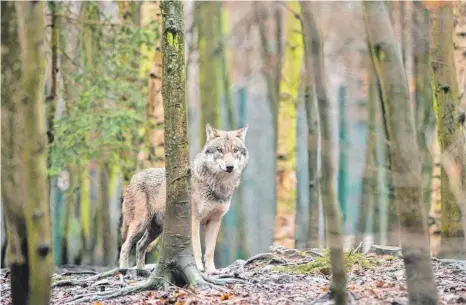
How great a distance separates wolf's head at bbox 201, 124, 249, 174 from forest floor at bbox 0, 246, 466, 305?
1303 mm

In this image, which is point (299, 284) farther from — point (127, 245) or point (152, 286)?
point (127, 245)

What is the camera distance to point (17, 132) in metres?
6.20

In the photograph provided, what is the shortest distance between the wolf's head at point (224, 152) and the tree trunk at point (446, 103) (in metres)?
2.63

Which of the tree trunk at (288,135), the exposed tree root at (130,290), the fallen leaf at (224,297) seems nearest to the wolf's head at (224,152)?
the exposed tree root at (130,290)

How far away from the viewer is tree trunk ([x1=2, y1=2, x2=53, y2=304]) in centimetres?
623

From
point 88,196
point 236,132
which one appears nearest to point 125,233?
point 236,132

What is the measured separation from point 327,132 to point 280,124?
11345 mm

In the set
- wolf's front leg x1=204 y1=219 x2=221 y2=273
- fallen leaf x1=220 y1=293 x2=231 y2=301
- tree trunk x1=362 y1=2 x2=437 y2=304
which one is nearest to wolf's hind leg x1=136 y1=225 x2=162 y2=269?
wolf's front leg x1=204 y1=219 x2=221 y2=273

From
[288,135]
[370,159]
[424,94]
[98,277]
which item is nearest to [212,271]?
[98,277]

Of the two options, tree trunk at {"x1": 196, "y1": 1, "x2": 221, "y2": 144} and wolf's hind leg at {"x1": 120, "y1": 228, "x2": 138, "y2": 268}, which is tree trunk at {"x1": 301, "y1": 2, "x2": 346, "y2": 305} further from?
tree trunk at {"x1": 196, "y1": 1, "x2": 221, "y2": 144}

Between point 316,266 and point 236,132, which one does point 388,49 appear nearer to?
point 316,266

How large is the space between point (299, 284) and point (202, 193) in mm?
2645

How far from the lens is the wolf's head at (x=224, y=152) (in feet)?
35.6

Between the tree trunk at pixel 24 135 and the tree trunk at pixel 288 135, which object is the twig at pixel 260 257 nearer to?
the tree trunk at pixel 24 135
